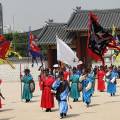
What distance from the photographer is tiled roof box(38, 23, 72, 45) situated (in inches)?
1604

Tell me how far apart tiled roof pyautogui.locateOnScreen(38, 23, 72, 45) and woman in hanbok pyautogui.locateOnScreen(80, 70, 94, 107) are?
2198 cm

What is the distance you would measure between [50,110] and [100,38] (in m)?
3.39

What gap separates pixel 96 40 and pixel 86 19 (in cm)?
2421

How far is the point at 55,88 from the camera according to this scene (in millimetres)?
14930

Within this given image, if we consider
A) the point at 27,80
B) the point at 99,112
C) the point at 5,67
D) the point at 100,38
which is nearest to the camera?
the point at 99,112

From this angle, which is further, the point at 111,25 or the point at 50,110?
the point at 111,25

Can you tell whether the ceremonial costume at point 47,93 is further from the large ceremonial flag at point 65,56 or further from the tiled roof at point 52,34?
the tiled roof at point 52,34

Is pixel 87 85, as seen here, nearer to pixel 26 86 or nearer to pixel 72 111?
pixel 72 111

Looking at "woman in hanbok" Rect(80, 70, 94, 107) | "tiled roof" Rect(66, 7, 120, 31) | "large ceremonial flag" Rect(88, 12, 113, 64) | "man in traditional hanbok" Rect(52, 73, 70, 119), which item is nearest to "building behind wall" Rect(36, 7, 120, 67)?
"tiled roof" Rect(66, 7, 120, 31)

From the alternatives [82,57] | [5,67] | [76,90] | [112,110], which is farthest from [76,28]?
[112,110]

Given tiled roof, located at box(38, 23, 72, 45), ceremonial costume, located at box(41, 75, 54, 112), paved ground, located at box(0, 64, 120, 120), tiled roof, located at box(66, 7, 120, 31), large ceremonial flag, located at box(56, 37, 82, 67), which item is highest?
tiled roof, located at box(66, 7, 120, 31)

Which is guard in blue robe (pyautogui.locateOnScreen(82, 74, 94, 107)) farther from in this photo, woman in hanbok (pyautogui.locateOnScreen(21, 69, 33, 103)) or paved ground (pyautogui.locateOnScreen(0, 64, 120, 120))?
woman in hanbok (pyautogui.locateOnScreen(21, 69, 33, 103))

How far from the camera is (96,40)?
17391mm

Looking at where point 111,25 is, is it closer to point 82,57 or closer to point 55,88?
point 82,57
